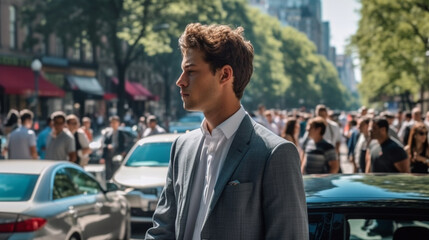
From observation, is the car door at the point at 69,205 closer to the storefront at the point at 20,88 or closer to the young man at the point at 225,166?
the young man at the point at 225,166

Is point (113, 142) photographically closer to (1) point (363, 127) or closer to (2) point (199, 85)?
(1) point (363, 127)

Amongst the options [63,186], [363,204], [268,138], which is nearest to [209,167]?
[268,138]

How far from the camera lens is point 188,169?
116 inches

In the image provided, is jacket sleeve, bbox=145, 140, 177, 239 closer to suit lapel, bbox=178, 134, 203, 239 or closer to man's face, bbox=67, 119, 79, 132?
suit lapel, bbox=178, 134, 203, 239

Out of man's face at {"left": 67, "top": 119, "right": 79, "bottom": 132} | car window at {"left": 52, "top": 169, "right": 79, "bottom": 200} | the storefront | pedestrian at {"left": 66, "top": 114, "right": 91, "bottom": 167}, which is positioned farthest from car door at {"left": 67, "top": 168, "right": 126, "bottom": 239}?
the storefront

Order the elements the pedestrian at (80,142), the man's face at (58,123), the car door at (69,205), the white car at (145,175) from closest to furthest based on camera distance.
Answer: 1. the car door at (69,205)
2. the white car at (145,175)
3. the man's face at (58,123)
4. the pedestrian at (80,142)

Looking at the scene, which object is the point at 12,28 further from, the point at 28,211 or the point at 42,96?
the point at 28,211

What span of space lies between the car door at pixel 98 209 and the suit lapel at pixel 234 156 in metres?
5.73

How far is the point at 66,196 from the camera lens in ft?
26.4

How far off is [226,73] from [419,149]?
826 centimetres

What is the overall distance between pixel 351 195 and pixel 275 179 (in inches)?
69.0

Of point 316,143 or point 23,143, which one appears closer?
point 316,143

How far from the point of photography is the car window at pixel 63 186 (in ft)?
25.8

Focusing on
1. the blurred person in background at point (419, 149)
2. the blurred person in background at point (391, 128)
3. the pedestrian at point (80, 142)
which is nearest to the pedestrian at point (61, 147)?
the pedestrian at point (80, 142)
